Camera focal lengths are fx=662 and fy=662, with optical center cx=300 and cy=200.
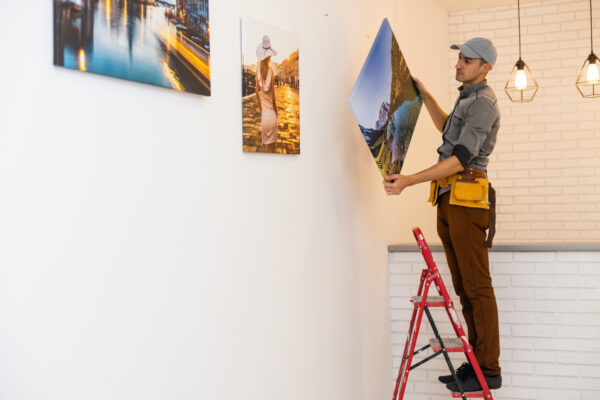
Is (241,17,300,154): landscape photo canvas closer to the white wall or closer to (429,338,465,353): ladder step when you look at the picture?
the white wall

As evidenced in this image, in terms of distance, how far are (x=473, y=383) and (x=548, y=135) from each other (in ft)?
10.1

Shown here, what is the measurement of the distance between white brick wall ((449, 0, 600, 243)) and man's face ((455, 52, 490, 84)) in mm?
2558

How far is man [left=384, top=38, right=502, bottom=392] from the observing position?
3041 mm

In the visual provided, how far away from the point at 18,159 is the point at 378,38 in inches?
78.2

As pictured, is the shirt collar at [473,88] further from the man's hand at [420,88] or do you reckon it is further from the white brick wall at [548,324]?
the white brick wall at [548,324]

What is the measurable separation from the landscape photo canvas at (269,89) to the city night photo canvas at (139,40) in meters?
0.27

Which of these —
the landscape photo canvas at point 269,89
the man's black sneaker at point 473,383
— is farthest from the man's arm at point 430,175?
the man's black sneaker at point 473,383

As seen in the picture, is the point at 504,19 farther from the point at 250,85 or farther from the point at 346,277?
the point at 250,85

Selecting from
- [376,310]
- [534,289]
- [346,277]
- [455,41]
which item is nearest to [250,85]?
[346,277]

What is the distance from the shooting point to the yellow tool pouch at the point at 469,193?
3.08 metres

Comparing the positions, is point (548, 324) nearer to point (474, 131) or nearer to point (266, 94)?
point (474, 131)

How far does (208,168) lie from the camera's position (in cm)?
204

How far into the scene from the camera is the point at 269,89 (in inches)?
94.8

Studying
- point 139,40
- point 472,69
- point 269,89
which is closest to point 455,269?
point 472,69
